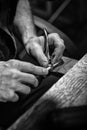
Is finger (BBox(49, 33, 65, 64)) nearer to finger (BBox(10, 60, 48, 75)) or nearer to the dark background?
finger (BBox(10, 60, 48, 75))

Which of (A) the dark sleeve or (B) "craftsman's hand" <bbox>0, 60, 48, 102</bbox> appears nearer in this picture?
(B) "craftsman's hand" <bbox>0, 60, 48, 102</bbox>

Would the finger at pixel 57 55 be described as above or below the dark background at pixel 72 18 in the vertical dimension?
above

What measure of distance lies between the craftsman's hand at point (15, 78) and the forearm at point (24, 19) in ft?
2.09

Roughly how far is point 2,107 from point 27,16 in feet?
2.66

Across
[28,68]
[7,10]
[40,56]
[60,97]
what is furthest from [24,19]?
[60,97]

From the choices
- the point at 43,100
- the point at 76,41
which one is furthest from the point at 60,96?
the point at 76,41

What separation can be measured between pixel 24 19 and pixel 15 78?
0.83 metres

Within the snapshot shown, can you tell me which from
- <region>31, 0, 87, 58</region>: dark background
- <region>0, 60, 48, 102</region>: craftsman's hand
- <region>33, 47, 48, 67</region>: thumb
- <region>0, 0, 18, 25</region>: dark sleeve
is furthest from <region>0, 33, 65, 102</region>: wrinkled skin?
<region>31, 0, 87, 58</region>: dark background

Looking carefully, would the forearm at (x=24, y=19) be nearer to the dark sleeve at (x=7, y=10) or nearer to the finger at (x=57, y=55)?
the dark sleeve at (x=7, y=10)

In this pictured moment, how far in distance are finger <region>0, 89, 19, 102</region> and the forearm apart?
0.72 metres

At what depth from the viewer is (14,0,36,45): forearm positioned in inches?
74.5

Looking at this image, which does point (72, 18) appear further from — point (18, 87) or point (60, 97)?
point (60, 97)

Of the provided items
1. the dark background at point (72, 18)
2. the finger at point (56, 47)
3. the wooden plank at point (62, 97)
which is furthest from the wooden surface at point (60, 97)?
the dark background at point (72, 18)

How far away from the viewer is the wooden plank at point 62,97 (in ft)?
3.13
